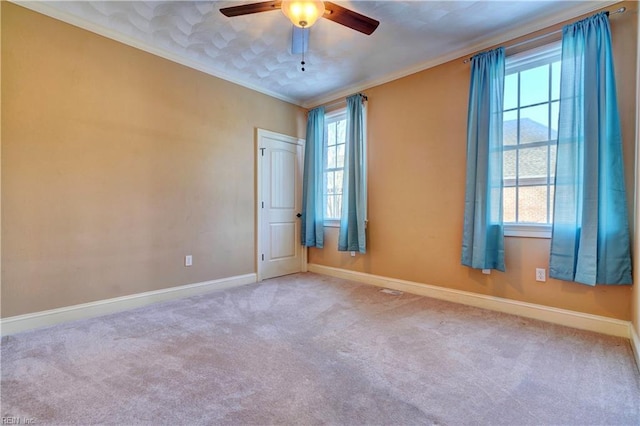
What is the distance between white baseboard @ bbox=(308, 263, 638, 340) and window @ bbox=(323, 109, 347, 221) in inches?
42.9

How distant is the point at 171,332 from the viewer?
2.45 metres

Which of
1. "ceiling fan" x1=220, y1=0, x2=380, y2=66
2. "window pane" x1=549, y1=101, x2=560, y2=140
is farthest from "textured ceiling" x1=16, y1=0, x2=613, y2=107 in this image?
"window pane" x1=549, y1=101, x2=560, y2=140

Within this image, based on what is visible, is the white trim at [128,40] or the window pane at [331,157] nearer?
the white trim at [128,40]

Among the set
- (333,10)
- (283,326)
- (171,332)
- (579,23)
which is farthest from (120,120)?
(579,23)

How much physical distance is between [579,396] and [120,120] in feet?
13.9

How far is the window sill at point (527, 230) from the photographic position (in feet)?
8.81

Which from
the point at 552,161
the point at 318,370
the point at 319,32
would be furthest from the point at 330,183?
the point at 318,370

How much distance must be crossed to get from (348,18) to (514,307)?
3.00 meters

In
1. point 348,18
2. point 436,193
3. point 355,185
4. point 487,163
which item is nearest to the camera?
point 348,18

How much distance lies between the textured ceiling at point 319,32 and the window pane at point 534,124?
750 millimetres

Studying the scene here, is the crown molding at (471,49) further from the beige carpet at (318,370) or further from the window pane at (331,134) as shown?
the beige carpet at (318,370)

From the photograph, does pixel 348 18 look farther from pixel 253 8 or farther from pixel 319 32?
pixel 319 32

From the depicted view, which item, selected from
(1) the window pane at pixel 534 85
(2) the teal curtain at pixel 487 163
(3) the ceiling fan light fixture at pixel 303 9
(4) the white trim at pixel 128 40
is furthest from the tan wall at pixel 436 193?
(3) the ceiling fan light fixture at pixel 303 9

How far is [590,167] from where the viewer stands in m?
2.36
